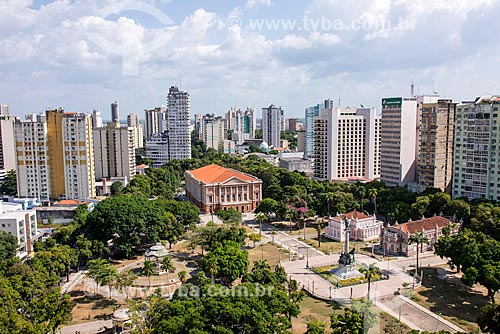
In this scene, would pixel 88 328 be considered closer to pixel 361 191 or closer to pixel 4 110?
pixel 361 191

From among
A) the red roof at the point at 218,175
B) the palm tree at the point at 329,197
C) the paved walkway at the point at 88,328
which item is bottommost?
the paved walkway at the point at 88,328

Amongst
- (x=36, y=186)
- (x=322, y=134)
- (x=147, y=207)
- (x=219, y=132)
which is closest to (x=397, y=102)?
(x=322, y=134)

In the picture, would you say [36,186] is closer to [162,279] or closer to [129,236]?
[129,236]

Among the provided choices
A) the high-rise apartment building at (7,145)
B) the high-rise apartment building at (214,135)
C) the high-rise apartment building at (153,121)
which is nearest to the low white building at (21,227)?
the high-rise apartment building at (7,145)

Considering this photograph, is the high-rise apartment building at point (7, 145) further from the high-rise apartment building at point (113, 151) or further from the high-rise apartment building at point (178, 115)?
the high-rise apartment building at point (178, 115)

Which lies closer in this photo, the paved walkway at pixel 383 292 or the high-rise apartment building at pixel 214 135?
the paved walkway at pixel 383 292
